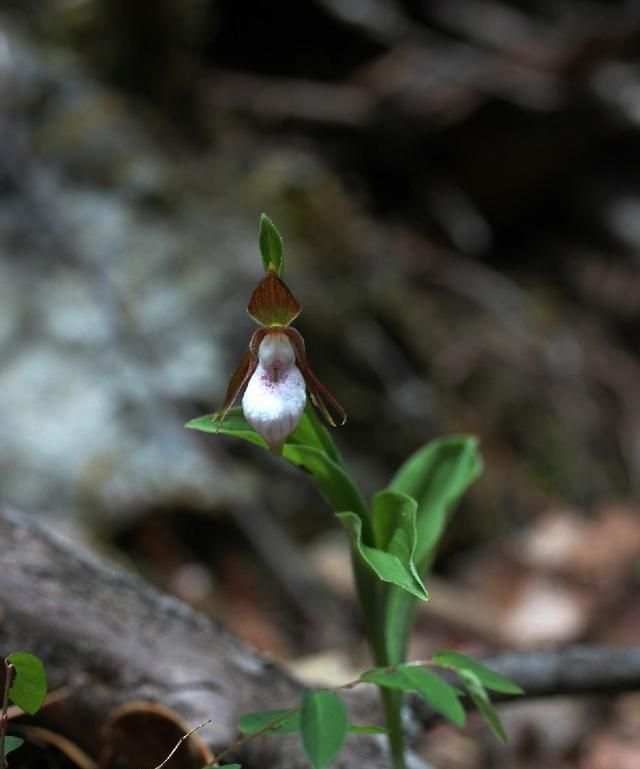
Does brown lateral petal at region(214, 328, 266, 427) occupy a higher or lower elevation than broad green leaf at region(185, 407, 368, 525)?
higher

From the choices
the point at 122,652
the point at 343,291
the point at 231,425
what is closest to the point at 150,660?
the point at 122,652

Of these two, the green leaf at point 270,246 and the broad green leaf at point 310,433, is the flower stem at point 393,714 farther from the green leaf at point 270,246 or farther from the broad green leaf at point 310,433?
the green leaf at point 270,246

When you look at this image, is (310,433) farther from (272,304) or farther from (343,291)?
(343,291)

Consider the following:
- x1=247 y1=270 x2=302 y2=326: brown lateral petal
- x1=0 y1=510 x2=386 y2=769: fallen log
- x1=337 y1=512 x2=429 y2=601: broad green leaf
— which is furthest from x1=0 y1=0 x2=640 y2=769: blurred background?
x1=247 y1=270 x2=302 y2=326: brown lateral petal

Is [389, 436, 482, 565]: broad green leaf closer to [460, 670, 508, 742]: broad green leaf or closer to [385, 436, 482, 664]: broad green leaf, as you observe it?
[385, 436, 482, 664]: broad green leaf

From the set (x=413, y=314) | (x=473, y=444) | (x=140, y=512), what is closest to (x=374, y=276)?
(x=413, y=314)

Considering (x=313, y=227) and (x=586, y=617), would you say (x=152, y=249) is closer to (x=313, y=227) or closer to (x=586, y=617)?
(x=313, y=227)
